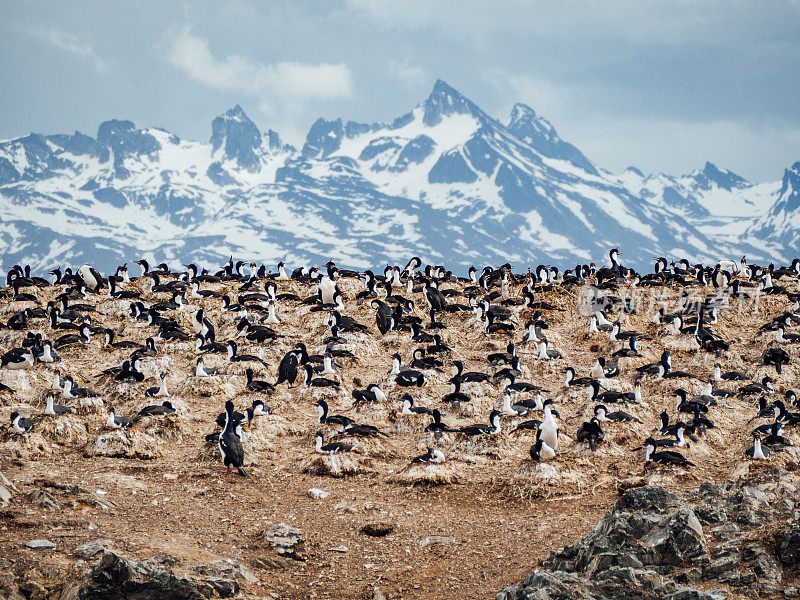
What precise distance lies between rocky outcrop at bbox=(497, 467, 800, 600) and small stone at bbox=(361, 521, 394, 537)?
369cm

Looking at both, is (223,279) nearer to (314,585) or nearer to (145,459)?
(145,459)

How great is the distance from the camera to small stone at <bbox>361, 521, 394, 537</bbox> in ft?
50.5

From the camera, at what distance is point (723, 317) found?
34625 millimetres

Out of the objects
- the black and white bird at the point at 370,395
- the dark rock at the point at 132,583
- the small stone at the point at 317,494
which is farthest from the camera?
the black and white bird at the point at 370,395

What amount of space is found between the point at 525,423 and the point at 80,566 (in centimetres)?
1256

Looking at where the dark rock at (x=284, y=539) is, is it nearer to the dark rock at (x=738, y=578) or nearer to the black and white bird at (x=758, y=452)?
the dark rock at (x=738, y=578)

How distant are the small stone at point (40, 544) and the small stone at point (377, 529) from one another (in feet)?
19.9

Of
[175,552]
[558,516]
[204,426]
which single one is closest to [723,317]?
[558,516]

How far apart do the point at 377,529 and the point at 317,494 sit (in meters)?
2.41

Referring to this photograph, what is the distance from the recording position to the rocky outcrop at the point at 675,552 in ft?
36.2

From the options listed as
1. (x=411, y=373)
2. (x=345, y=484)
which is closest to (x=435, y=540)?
(x=345, y=484)

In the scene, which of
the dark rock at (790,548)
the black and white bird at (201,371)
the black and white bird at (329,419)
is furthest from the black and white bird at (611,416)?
the black and white bird at (201,371)

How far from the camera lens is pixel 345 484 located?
1822cm

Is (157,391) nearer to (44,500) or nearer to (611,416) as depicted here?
(44,500)
